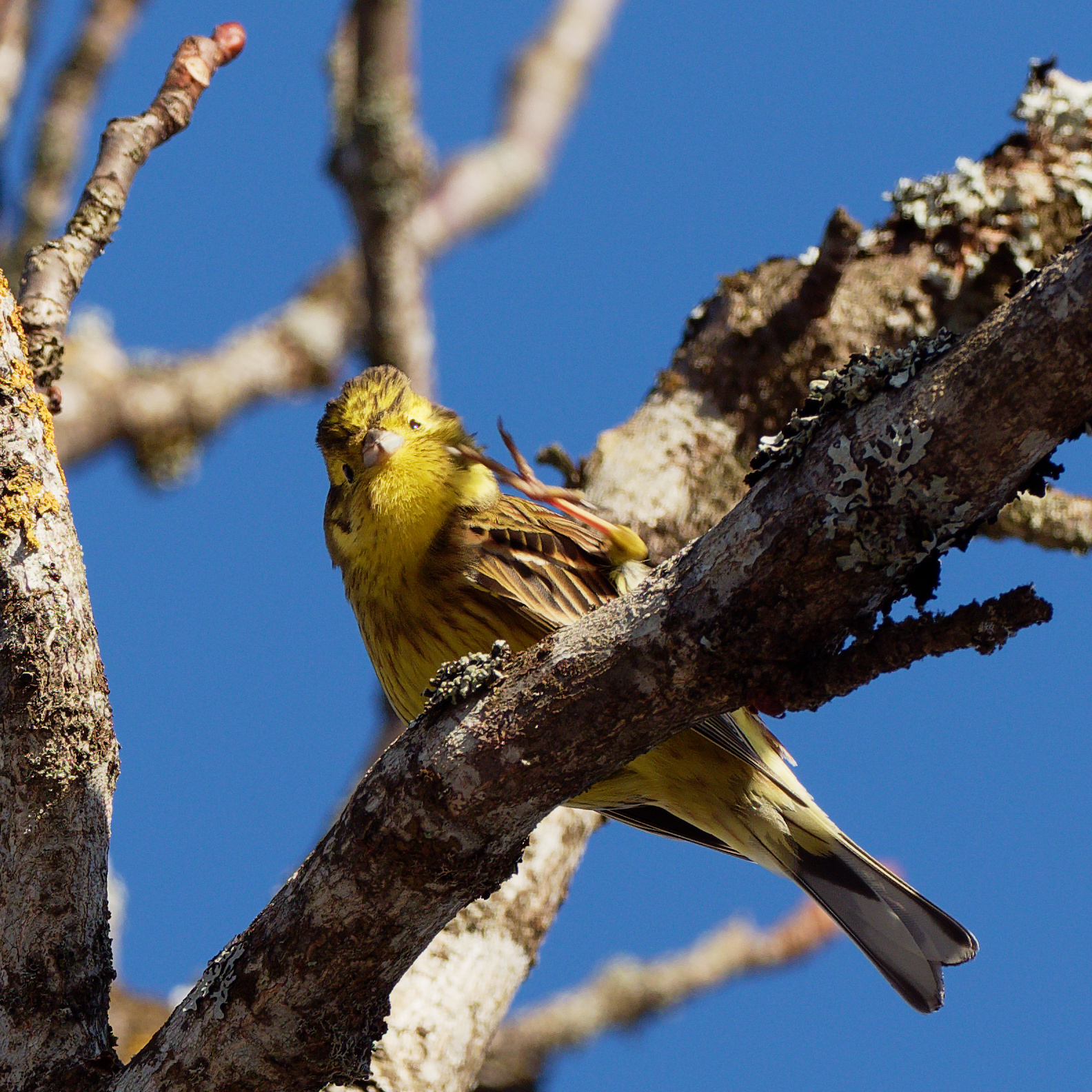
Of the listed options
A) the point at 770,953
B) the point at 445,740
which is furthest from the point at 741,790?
the point at 770,953

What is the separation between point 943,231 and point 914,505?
3.32 m

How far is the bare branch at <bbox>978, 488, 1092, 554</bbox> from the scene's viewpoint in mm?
4676

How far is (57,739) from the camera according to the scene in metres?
2.42

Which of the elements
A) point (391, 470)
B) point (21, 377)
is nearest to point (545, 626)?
point (391, 470)

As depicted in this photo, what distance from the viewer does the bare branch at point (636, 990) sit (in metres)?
4.70

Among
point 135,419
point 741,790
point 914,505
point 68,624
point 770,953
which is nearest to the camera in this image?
point 914,505

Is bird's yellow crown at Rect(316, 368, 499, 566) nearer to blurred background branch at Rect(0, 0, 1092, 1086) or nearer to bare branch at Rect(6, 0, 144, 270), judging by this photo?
blurred background branch at Rect(0, 0, 1092, 1086)

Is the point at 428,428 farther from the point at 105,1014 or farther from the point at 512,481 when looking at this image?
the point at 105,1014

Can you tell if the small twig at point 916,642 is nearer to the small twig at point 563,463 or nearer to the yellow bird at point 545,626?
the yellow bird at point 545,626

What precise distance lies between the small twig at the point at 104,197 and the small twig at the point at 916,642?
2055 mm

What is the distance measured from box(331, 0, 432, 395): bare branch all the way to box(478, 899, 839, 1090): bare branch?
2.52 metres

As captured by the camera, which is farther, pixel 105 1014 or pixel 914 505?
pixel 105 1014

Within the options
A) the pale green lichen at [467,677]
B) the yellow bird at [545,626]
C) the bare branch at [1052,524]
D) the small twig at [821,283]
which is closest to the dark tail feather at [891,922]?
the yellow bird at [545,626]

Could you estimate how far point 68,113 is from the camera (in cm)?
518
